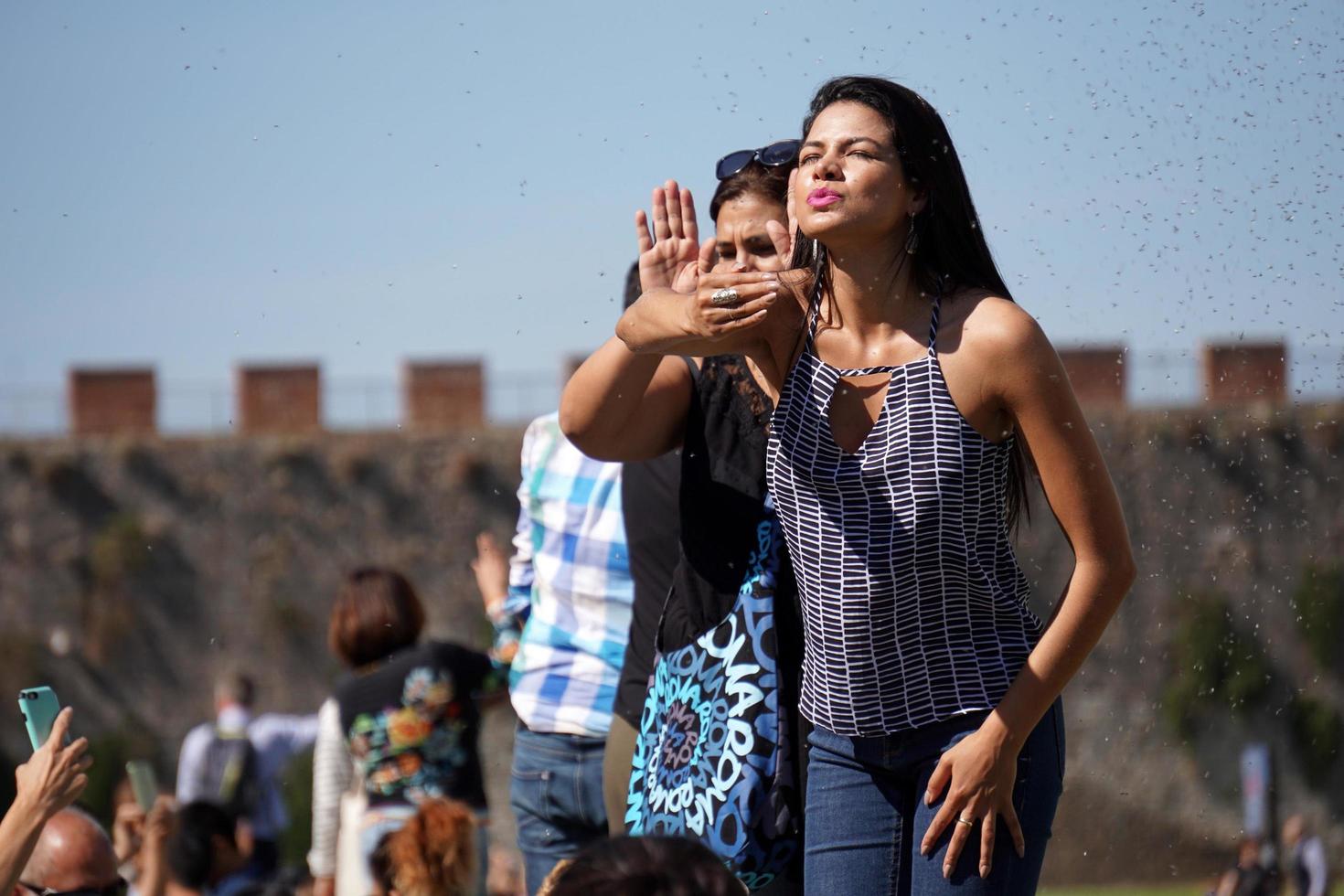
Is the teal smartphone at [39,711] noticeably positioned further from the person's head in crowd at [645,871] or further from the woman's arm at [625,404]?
the person's head in crowd at [645,871]

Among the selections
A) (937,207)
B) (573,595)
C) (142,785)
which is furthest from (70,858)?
(937,207)

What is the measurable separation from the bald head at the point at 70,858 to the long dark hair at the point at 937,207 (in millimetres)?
2235

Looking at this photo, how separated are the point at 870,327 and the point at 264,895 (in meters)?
3.97

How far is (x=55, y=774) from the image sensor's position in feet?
11.0

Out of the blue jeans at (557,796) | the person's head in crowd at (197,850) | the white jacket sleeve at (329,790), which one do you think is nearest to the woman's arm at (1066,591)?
the blue jeans at (557,796)

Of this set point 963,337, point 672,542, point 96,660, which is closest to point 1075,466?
point 963,337

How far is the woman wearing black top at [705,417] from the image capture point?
313 centimetres

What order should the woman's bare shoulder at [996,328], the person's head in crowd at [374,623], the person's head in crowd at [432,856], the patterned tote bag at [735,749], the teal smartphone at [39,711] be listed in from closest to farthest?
the woman's bare shoulder at [996,328] → the patterned tote bag at [735,749] → the teal smartphone at [39,711] → the person's head in crowd at [432,856] → the person's head in crowd at [374,623]

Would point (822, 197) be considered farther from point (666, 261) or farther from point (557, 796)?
point (557, 796)

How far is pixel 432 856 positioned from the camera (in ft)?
15.3

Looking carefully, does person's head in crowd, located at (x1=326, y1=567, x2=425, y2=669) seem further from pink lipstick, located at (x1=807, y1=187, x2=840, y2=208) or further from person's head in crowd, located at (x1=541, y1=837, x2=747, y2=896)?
person's head in crowd, located at (x1=541, y1=837, x2=747, y2=896)

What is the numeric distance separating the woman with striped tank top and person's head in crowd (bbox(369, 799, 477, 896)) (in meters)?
2.03

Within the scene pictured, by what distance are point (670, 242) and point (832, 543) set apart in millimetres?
804

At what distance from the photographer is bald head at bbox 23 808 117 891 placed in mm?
3762
